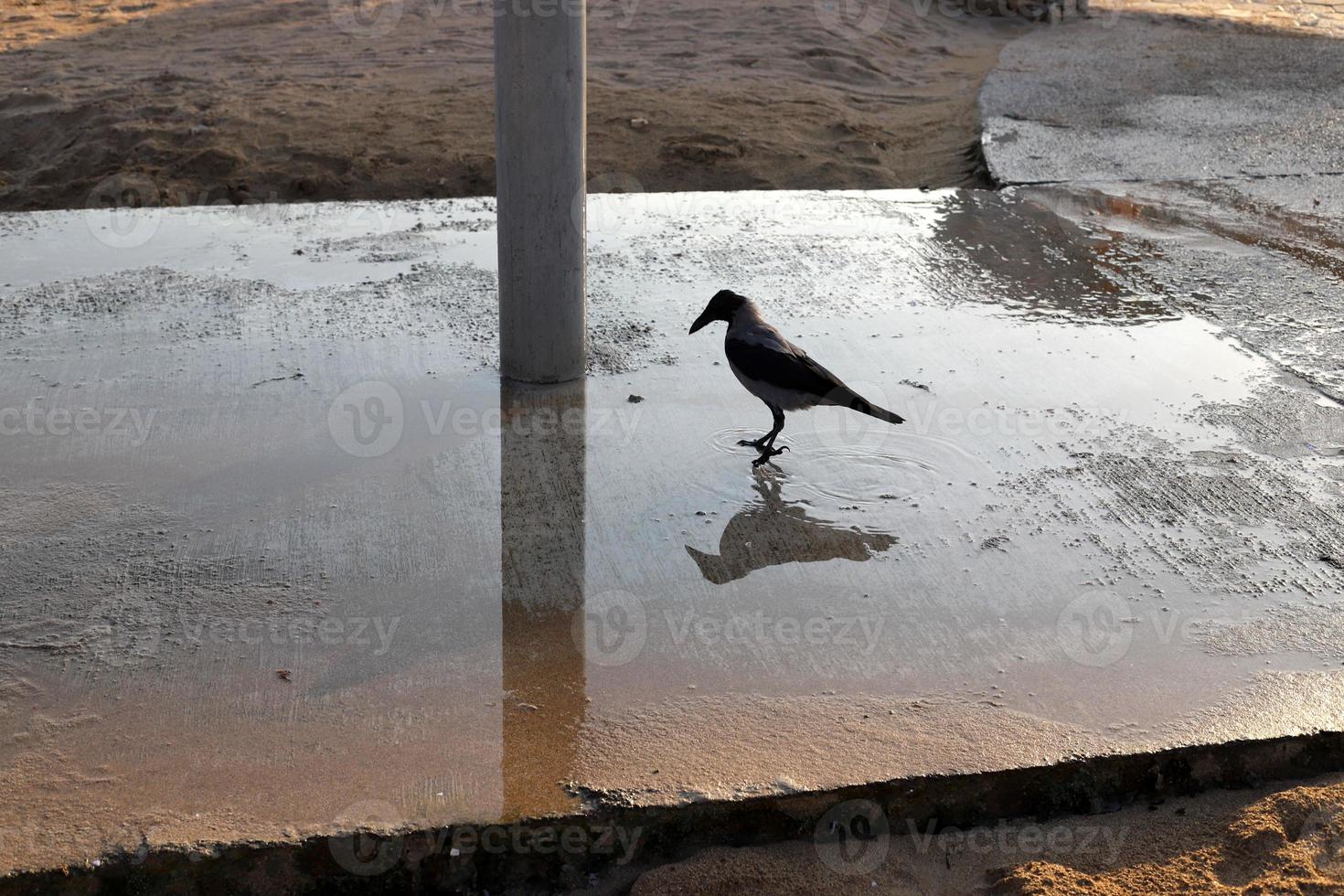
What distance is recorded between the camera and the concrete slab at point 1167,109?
8211 mm

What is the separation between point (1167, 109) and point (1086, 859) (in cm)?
849

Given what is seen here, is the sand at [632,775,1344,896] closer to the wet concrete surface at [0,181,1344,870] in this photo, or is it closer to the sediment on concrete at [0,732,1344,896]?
the sediment on concrete at [0,732,1344,896]

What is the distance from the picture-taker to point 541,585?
3.54 meters

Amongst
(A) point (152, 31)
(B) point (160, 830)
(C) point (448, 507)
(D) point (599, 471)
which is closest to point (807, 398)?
(D) point (599, 471)

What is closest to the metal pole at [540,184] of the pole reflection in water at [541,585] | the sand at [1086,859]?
the pole reflection in water at [541,585]

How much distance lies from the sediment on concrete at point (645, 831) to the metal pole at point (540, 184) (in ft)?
8.17

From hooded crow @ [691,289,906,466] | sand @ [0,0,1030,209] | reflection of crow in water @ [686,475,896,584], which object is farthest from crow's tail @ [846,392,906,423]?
sand @ [0,0,1030,209]

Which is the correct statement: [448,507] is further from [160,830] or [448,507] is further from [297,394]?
[160,830]

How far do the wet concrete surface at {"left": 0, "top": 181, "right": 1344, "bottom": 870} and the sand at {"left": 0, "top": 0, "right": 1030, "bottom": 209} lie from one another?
2800 mm

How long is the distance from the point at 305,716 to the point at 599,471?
62.1 inches

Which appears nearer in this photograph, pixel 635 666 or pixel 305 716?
pixel 305 716

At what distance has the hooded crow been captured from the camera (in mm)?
4148

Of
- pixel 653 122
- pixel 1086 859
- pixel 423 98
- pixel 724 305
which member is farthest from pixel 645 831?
pixel 423 98

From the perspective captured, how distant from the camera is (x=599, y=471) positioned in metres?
4.25
